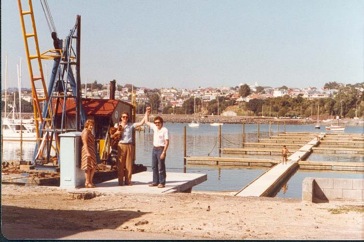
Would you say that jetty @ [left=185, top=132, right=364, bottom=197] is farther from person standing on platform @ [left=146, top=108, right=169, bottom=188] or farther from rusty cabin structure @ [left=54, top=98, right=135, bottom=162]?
person standing on platform @ [left=146, top=108, right=169, bottom=188]

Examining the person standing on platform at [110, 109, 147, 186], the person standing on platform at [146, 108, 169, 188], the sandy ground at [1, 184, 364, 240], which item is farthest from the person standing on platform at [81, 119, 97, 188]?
the person standing on platform at [146, 108, 169, 188]

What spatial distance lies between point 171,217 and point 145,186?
13.8ft

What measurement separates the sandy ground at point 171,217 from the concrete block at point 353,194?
0.32 meters

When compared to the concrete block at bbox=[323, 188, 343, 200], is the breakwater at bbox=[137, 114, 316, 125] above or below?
below

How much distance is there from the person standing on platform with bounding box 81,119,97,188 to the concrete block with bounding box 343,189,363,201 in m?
5.89

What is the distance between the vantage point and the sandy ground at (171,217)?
28.7 feet

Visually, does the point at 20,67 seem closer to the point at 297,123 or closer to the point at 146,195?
the point at 146,195

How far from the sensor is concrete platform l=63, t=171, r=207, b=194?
13.5 metres

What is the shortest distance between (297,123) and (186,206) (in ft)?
560

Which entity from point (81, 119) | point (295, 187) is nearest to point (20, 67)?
point (295, 187)

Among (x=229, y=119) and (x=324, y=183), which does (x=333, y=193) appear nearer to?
(x=324, y=183)

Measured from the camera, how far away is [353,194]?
42.1 ft

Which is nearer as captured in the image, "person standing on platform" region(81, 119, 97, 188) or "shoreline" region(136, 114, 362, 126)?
"person standing on platform" region(81, 119, 97, 188)

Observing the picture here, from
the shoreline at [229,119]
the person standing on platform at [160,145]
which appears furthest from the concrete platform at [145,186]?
the shoreline at [229,119]
